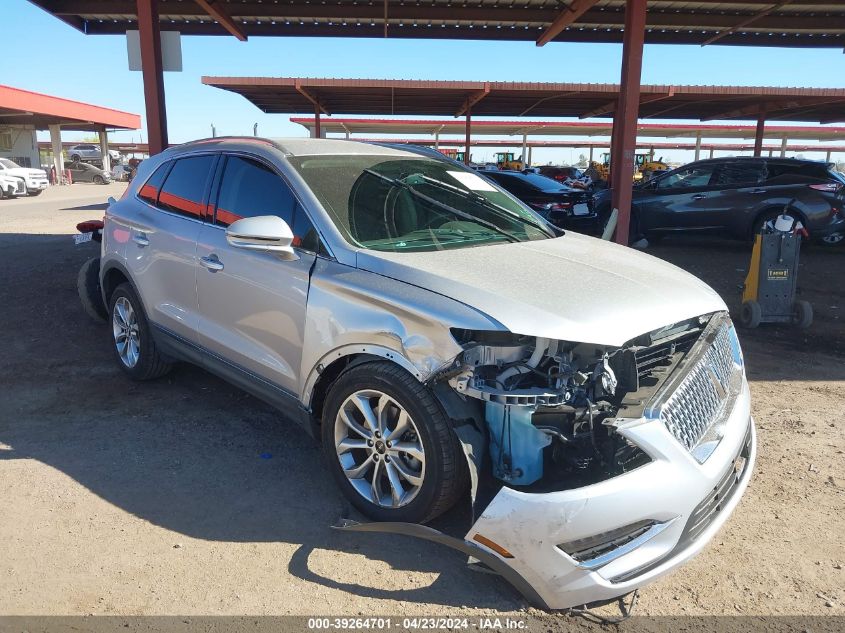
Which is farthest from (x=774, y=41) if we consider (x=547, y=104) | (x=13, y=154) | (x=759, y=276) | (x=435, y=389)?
(x=13, y=154)

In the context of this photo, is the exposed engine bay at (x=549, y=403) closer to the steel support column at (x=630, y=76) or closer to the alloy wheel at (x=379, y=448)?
the alloy wheel at (x=379, y=448)

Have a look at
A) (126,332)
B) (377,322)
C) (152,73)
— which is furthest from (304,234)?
(152,73)

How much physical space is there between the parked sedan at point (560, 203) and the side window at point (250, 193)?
791 centimetres

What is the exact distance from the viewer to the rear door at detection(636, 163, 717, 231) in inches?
464

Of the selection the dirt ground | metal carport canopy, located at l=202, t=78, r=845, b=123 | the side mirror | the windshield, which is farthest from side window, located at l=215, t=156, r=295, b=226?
metal carport canopy, located at l=202, t=78, r=845, b=123

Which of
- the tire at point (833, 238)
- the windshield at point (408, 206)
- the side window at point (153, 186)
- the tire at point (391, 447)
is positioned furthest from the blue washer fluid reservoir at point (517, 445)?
the tire at point (833, 238)

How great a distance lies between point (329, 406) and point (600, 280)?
1426 mm

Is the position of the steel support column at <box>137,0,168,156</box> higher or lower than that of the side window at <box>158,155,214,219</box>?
higher

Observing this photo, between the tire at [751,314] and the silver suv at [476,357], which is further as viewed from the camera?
the tire at [751,314]

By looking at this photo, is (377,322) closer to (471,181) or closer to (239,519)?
(239,519)

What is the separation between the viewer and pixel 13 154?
143 ft

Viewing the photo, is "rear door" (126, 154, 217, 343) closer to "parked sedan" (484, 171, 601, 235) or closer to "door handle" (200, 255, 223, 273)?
"door handle" (200, 255, 223, 273)

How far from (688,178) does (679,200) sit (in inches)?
18.7

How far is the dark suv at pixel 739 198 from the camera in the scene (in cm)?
1116
